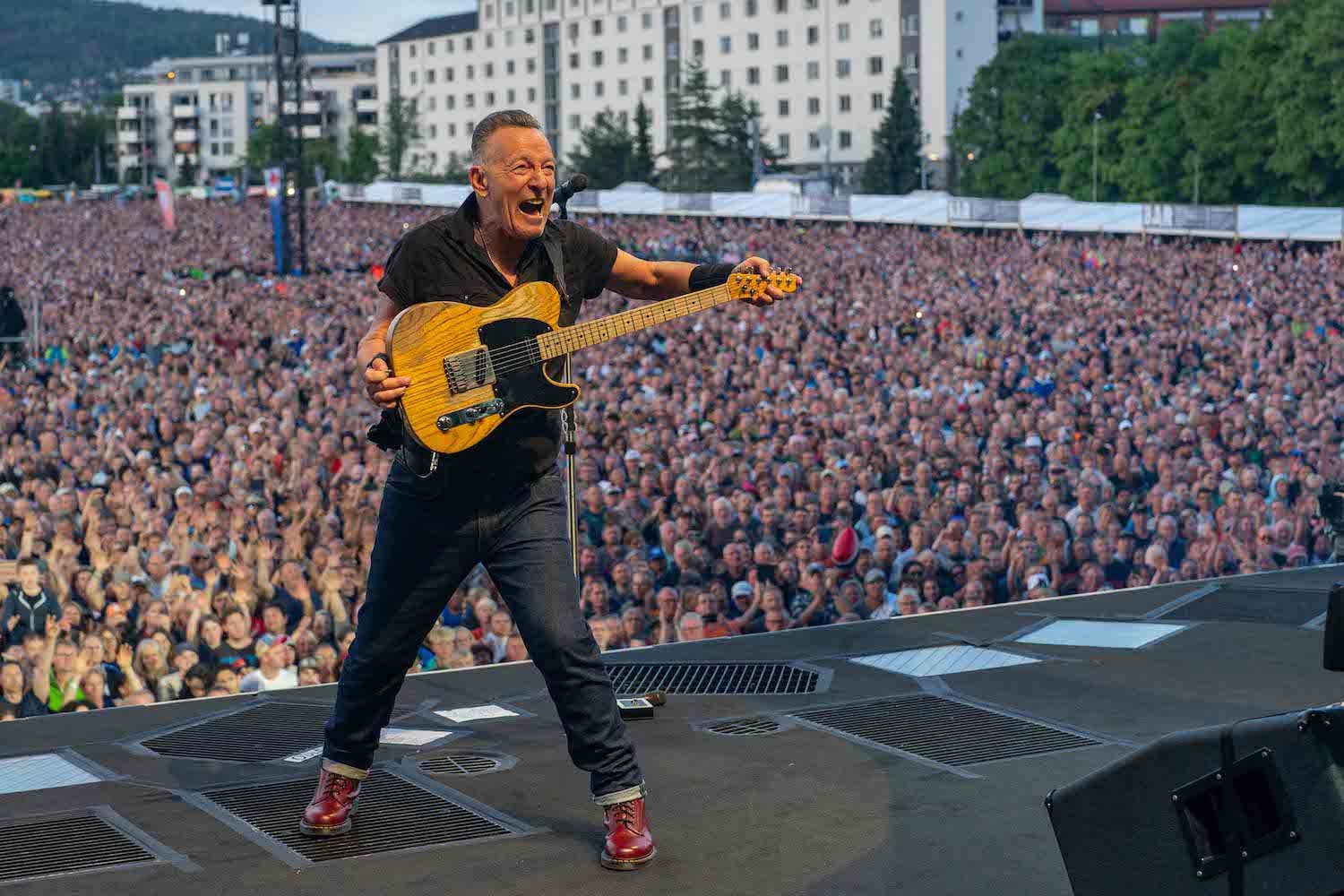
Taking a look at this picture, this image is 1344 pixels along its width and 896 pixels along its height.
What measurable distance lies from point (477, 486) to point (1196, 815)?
150cm

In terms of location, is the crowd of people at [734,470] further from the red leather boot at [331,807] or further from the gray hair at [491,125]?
the gray hair at [491,125]

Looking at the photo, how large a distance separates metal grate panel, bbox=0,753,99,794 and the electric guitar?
120cm

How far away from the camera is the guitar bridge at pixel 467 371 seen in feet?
10.3

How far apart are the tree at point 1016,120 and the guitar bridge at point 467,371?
56.4 meters

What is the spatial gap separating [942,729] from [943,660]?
2.63 ft

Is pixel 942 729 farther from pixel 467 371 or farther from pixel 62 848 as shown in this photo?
pixel 62 848

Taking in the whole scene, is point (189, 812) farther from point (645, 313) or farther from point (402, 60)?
point (402, 60)

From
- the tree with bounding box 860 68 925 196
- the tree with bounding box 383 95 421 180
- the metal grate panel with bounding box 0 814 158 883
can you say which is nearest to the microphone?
the metal grate panel with bounding box 0 814 158 883

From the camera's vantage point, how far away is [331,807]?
10.8 feet

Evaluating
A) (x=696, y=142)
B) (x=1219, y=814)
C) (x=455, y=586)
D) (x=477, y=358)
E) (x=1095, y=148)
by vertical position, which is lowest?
(x=1219, y=814)

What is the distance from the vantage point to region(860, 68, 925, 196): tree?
66.4 m

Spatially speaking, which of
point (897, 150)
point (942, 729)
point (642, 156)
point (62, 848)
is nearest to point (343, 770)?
point (62, 848)

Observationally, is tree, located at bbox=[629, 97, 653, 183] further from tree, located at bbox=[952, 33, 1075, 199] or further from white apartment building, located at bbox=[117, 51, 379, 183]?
white apartment building, located at bbox=[117, 51, 379, 183]

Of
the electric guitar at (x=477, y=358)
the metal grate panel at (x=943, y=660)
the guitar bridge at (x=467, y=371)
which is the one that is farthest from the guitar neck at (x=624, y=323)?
the metal grate panel at (x=943, y=660)
